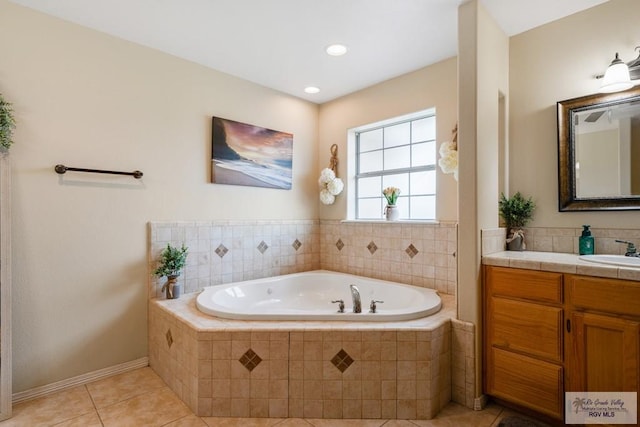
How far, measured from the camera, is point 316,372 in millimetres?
1821

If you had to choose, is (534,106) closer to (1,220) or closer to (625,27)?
(625,27)

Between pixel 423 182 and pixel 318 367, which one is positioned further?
pixel 423 182

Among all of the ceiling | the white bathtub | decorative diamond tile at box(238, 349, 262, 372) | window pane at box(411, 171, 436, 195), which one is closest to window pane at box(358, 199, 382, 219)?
window pane at box(411, 171, 436, 195)

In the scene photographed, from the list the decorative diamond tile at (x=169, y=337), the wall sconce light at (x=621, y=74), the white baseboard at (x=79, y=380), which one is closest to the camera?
the wall sconce light at (x=621, y=74)

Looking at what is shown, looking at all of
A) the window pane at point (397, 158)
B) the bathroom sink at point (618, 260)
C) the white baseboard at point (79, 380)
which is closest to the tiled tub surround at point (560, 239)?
the bathroom sink at point (618, 260)

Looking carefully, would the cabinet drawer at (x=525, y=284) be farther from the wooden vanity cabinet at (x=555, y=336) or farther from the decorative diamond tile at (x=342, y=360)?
the decorative diamond tile at (x=342, y=360)

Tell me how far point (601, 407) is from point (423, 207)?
1802mm

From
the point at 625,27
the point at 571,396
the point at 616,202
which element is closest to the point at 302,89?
the point at 625,27

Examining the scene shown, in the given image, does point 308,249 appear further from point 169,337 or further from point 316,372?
point 316,372

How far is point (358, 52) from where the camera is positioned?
2.55 metres

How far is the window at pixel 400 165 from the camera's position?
2936 millimetres

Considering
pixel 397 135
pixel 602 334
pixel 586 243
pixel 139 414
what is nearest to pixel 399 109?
pixel 397 135

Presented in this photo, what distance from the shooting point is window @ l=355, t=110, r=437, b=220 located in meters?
2.94

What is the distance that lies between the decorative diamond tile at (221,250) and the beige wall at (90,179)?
0.89 ft
